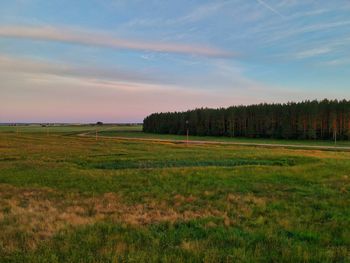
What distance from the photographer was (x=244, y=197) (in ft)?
40.2

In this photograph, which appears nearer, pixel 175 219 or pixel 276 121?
pixel 175 219

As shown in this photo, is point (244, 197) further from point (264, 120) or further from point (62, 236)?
point (264, 120)

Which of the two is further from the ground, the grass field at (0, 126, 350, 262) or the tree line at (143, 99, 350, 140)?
the tree line at (143, 99, 350, 140)

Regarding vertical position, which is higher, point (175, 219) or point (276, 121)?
point (276, 121)

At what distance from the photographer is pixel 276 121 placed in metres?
98.2

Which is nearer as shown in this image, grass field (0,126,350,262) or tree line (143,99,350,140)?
grass field (0,126,350,262)

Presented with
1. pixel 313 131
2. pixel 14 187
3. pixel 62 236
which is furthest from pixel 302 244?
pixel 313 131

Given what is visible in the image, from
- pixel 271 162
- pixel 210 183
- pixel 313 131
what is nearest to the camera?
pixel 210 183

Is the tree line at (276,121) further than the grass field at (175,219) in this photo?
Yes

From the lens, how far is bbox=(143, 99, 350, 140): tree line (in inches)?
3386

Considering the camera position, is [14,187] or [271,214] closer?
[271,214]

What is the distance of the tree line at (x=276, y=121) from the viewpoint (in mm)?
86000

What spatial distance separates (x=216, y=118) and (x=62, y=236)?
11292 centimetres

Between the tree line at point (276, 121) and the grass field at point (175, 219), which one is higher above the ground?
the tree line at point (276, 121)
